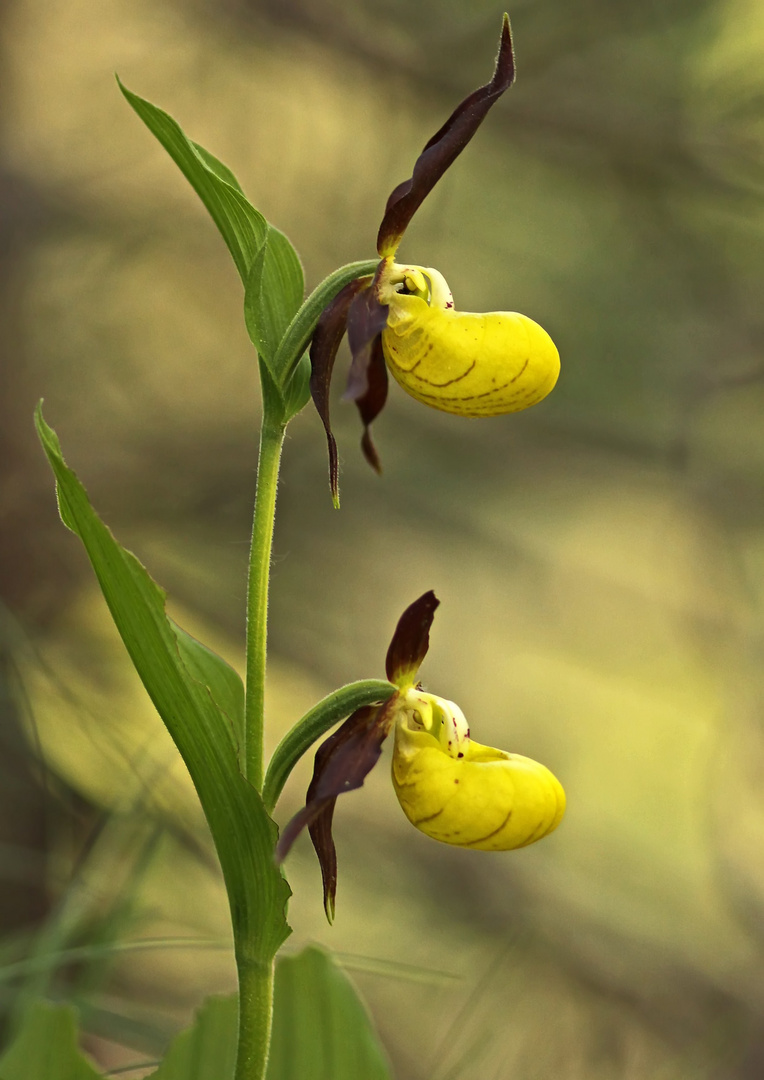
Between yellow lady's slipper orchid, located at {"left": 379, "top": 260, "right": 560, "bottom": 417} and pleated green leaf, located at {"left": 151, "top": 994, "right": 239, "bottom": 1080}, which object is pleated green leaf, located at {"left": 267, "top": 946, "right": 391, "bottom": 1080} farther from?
yellow lady's slipper orchid, located at {"left": 379, "top": 260, "right": 560, "bottom": 417}

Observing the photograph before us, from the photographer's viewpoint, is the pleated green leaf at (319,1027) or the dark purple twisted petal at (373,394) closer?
the dark purple twisted petal at (373,394)

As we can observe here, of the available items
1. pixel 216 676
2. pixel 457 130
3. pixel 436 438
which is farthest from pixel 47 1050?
pixel 436 438

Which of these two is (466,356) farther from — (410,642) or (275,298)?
(410,642)

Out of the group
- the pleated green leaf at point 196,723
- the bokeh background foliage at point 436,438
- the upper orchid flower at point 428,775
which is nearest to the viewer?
the pleated green leaf at point 196,723

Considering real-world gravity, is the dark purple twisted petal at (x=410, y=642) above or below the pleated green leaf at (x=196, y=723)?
above

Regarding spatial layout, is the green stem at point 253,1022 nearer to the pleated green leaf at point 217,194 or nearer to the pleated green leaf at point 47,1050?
the pleated green leaf at point 47,1050

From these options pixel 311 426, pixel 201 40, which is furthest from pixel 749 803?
pixel 201 40

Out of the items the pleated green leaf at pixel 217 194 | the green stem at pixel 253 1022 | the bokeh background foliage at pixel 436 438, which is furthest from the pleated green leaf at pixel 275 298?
the bokeh background foliage at pixel 436 438
